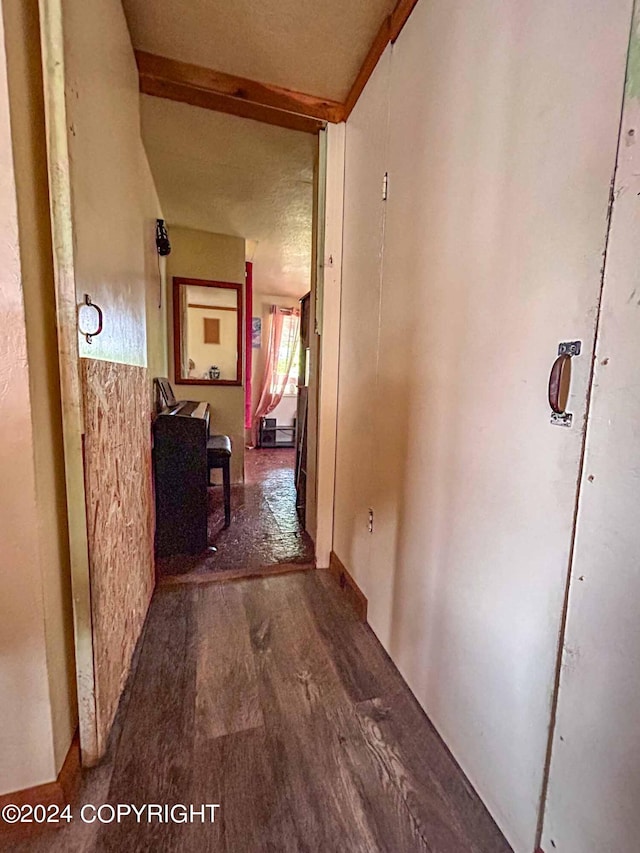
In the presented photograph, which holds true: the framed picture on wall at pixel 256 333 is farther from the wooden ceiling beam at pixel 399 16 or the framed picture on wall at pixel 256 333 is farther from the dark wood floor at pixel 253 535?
the wooden ceiling beam at pixel 399 16

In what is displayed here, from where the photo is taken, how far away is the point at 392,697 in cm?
128

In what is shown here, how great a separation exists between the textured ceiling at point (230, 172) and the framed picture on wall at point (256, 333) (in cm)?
227

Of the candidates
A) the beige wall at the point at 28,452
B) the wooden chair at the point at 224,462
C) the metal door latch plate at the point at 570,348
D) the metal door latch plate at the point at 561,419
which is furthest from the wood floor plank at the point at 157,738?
the metal door latch plate at the point at 570,348

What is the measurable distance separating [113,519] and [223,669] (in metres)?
0.71

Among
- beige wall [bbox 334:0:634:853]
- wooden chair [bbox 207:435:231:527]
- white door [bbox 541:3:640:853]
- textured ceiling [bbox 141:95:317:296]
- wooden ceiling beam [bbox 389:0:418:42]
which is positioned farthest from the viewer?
wooden chair [bbox 207:435:231:527]

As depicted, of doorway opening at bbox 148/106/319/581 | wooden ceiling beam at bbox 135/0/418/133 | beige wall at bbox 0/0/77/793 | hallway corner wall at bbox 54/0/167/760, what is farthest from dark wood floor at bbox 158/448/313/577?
wooden ceiling beam at bbox 135/0/418/133

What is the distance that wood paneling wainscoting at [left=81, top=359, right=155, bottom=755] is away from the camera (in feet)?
3.26

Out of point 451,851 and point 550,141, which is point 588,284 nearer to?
point 550,141

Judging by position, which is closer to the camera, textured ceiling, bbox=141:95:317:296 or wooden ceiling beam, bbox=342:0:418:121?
wooden ceiling beam, bbox=342:0:418:121

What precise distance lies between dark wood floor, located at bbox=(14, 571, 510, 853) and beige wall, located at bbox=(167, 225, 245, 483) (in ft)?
7.46

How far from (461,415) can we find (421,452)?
0.78 ft

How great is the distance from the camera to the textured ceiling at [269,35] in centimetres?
139

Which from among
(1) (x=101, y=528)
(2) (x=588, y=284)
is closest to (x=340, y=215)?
(2) (x=588, y=284)

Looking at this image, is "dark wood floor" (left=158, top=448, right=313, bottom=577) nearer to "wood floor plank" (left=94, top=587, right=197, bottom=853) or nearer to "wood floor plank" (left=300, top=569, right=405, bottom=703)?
"wood floor plank" (left=300, top=569, right=405, bottom=703)
